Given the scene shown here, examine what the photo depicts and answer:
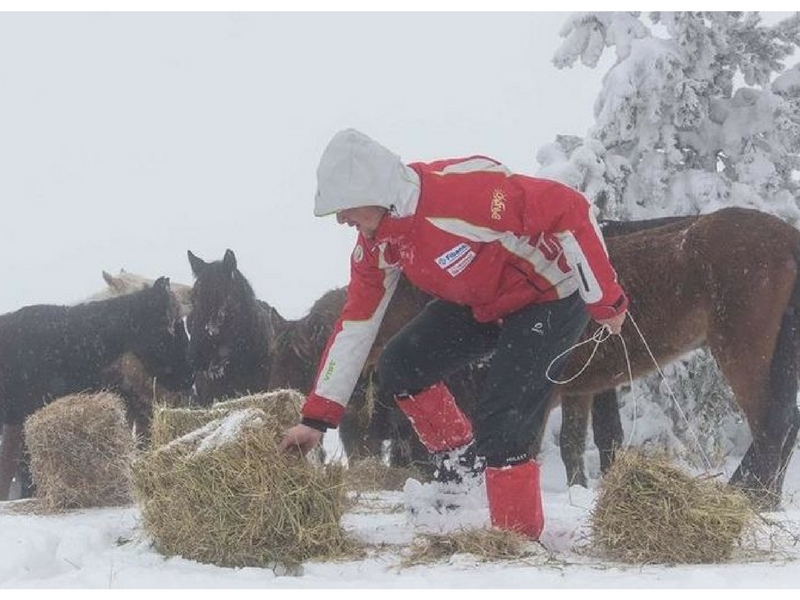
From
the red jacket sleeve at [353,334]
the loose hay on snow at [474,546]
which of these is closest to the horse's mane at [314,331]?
the red jacket sleeve at [353,334]

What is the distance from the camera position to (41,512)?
20.6 ft

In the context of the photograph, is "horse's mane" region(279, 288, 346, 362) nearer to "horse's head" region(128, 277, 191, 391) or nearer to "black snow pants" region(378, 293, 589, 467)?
"horse's head" region(128, 277, 191, 391)

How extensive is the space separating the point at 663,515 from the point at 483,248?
138 cm

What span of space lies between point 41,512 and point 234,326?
3.72 meters

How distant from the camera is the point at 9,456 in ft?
30.2

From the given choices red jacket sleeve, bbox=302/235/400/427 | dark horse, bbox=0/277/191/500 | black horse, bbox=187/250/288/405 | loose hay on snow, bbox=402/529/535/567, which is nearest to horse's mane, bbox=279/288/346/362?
black horse, bbox=187/250/288/405

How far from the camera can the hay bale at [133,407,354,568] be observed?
4.32m

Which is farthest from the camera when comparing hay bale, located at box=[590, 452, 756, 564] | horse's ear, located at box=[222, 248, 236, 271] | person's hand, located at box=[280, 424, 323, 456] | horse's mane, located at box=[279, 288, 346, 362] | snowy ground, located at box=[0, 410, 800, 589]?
horse's ear, located at box=[222, 248, 236, 271]

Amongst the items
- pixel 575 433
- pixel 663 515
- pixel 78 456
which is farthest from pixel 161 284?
pixel 663 515

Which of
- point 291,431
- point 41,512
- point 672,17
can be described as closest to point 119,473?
point 41,512

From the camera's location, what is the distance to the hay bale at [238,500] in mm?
4320

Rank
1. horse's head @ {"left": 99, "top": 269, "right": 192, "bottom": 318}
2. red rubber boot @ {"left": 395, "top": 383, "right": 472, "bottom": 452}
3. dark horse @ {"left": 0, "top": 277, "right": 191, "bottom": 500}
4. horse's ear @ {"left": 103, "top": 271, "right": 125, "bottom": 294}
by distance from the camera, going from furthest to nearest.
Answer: horse's ear @ {"left": 103, "top": 271, "right": 125, "bottom": 294}
horse's head @ {"left": 99, "top": 269, "right": 192, "bottom": 318}
dark horse @ {"left": 0, "top": 277, "right": 191, "bottom": 500}
red rubber boot @ {"left": 395, "top": 383, "right": 472, "bottom": 452}

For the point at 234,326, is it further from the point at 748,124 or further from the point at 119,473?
the point at 748,124

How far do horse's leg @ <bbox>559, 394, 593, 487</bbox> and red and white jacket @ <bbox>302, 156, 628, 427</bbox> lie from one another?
4449mm
